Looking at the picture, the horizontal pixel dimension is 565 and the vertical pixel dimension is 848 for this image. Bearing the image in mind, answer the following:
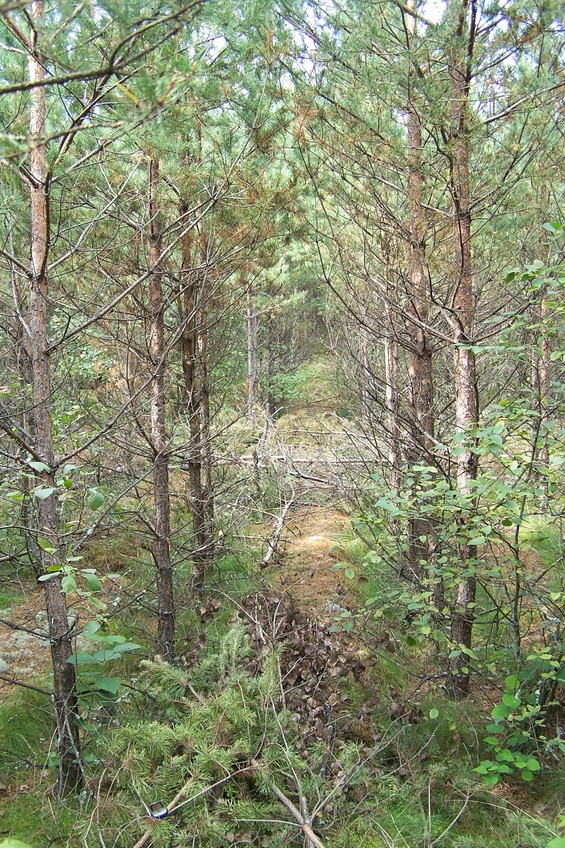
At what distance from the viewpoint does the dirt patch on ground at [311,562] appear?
5.17 m

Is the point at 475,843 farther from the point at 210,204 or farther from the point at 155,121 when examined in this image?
the point at 210,204

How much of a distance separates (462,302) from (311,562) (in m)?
3.17

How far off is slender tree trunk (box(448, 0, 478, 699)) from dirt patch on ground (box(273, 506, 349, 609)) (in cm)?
112

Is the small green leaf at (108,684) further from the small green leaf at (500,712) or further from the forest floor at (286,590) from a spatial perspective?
the small green leaf at (500,712)

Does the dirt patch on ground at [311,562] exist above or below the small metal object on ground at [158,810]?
above

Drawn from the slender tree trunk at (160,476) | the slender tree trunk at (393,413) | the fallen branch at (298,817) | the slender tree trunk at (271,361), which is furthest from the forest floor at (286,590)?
the slender tree trunk at (271,361)

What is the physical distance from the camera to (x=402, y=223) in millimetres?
4449

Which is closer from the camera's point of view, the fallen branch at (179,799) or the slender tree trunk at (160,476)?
the fallen branch at (179,799)

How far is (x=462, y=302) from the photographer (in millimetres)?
3961

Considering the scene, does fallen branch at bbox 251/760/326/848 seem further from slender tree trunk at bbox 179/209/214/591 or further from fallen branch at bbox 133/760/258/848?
slender tree trunk at bbox 179/209/214/591

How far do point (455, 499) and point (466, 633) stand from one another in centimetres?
146

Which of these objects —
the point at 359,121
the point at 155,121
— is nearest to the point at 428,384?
the point at 359,121

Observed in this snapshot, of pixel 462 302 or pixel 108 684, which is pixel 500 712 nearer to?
A: pixel 108 684

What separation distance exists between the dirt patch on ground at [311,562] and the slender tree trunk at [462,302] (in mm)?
1120
